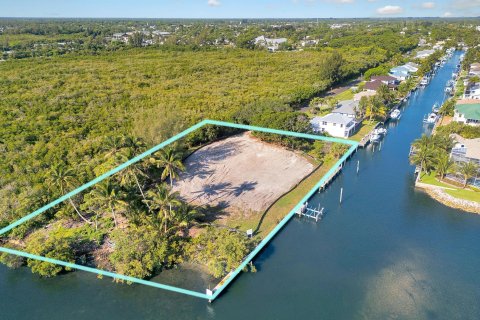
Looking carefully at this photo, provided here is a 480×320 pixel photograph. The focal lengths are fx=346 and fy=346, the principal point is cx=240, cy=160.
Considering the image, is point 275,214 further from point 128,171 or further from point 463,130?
point 463,130

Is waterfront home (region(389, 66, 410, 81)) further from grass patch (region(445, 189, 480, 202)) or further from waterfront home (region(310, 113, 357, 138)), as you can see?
grass patch (region(445, 189, 480, 202))

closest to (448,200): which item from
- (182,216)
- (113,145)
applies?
(182,216)

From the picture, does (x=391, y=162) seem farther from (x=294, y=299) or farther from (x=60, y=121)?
(x=60, y=121)

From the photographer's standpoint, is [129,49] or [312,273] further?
[129,49]

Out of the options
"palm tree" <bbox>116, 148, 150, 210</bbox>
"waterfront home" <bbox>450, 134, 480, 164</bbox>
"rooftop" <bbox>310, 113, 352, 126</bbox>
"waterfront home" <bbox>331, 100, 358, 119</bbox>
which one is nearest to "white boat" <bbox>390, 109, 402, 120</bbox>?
"waterfront home" <bbox>331, 100, 358, 119</bbox>

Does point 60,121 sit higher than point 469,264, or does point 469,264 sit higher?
point 60,121

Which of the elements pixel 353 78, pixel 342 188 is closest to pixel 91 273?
pixel 342 188

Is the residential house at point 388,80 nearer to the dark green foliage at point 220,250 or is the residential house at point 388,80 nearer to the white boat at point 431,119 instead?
the white boat at point 431,119
